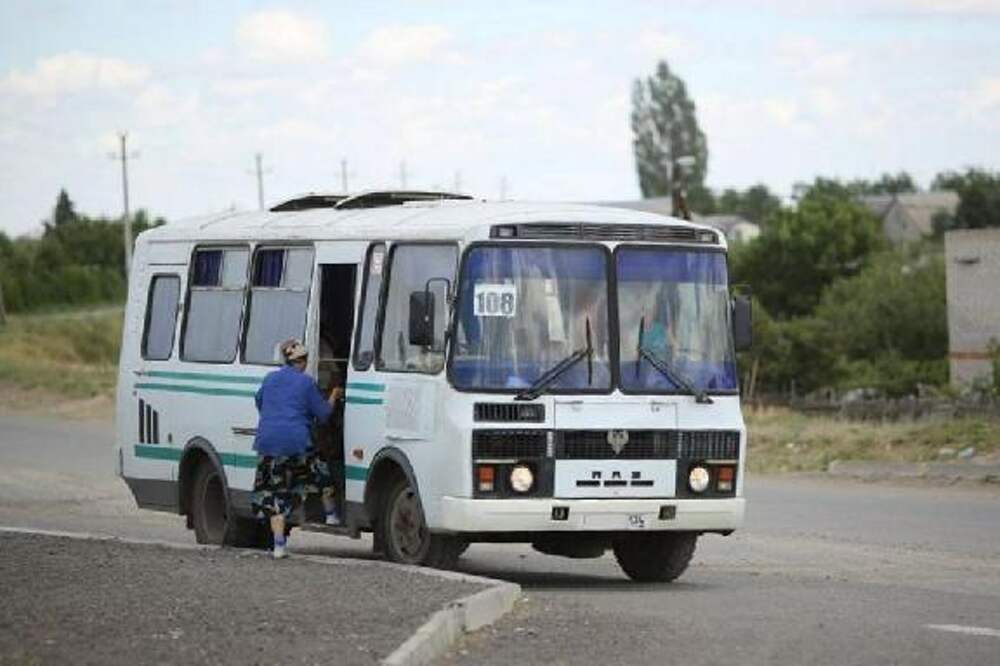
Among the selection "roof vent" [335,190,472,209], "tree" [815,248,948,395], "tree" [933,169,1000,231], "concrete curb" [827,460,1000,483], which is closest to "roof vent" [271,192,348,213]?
"roof vent" [335,190,472,209]

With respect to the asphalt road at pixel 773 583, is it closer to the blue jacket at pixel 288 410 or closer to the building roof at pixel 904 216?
the blue jacket at pixel 288 410

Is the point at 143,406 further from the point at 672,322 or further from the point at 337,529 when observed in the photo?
the point at 672,322

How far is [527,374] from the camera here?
1634cm

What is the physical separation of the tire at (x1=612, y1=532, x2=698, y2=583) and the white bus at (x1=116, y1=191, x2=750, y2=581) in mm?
19

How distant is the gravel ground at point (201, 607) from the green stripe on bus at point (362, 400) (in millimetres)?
1322

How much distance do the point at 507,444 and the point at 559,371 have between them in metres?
0.62

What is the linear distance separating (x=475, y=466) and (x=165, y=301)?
5523 millimetres

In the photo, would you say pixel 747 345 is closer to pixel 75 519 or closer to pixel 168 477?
pixel 168 477

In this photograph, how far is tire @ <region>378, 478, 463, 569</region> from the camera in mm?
16734

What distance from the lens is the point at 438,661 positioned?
12086 millimetres

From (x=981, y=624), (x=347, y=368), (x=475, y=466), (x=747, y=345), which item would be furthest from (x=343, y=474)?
(x=981, y=624)

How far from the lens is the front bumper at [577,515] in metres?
16.2

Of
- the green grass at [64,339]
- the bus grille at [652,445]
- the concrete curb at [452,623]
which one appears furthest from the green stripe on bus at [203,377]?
the green grass at [64,339]

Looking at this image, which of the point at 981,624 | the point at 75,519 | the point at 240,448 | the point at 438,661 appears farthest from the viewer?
the point at 75,519
